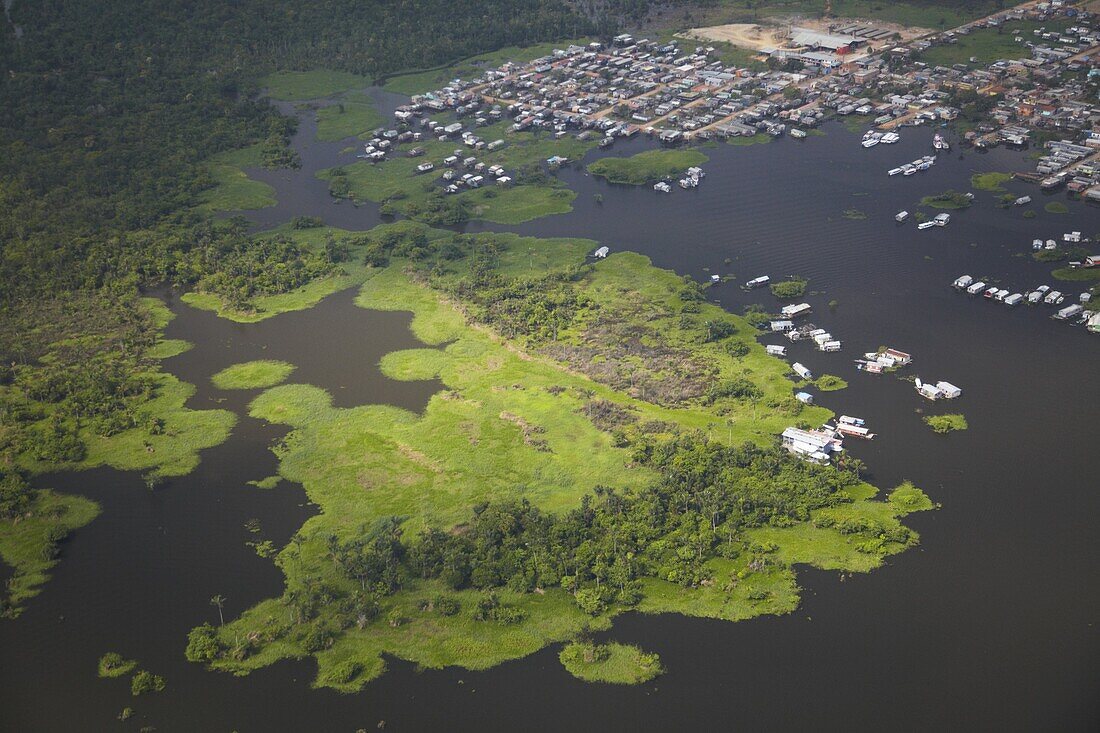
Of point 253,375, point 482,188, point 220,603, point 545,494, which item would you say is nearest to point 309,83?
point 482,188

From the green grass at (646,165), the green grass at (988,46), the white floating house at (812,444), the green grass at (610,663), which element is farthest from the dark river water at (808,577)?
the green grass at (988,46)

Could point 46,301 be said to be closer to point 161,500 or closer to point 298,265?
point 298,265

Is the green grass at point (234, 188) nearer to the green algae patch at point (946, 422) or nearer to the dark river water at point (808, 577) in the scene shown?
the dark river water at point (808, 577)

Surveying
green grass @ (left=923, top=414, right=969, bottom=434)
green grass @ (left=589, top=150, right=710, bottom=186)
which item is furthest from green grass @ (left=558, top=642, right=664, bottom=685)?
green grass @ (left=589, top=150, right=710, bottom=186)

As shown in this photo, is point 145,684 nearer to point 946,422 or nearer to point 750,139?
point 946,422

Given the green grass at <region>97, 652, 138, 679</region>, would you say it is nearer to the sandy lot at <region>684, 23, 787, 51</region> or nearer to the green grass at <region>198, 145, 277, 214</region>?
the green grass at <region>198, 145, 277, 214</region>
